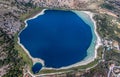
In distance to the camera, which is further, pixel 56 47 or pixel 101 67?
pixel 56 47

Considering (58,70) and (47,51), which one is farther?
(47,51)

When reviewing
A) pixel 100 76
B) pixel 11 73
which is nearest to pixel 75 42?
pixel 100 76

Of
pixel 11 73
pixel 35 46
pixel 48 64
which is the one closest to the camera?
pixel 11 73

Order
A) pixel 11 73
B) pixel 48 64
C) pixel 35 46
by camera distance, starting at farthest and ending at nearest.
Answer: pixel 35 46, pixel 48 64, pixel 11 73

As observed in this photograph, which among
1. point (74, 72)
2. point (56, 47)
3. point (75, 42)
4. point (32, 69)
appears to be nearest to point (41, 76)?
point (32, 69)

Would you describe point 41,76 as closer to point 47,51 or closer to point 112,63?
point 47,51

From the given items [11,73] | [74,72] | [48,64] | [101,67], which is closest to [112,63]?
[101,67]

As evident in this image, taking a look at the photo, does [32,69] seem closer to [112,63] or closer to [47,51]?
[47,51]
